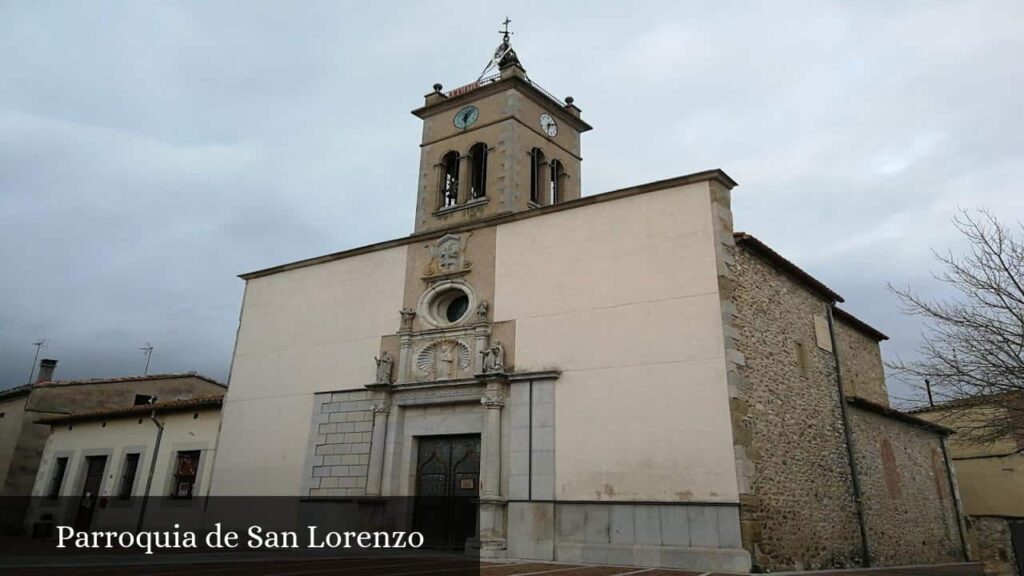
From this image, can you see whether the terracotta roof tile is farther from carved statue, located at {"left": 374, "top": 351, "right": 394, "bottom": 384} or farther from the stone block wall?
carved statue, located at {"left": 374, "top": 351, "right": 394, "bottom": 384}

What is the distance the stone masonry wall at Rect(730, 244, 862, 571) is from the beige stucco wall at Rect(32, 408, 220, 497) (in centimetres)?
1348

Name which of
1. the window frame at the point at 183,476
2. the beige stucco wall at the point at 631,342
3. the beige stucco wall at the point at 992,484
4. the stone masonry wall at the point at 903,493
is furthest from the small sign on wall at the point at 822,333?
the window frame at the point at 183,476

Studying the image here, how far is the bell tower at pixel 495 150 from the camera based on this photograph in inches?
696

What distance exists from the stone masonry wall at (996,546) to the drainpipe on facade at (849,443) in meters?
5.39

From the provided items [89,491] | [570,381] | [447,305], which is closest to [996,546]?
[570,381]

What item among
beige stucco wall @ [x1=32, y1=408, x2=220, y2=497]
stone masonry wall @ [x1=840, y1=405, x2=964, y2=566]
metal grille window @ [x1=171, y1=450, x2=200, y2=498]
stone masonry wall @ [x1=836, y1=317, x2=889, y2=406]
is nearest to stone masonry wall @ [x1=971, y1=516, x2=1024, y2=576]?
stone masonry wall @ [x1=840, y1=405, x2=964, y2=566]

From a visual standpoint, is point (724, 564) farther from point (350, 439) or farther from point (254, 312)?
point (254, 312)

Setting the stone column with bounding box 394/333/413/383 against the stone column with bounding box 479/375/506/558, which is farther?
the stone column with bounding box 394/333/413/383

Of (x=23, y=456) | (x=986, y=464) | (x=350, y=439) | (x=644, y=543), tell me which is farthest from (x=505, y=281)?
(x=23, y=456)

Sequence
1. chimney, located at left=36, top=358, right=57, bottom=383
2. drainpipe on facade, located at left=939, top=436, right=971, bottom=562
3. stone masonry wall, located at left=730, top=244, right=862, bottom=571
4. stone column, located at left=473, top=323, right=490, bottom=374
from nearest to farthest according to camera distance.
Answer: stone masonry wall, located at left=730, top=244, right=862, bottom=571, stone column, located at left=473, top=323, right=490, bottom=374, drainpipe on facade, located at left=939, top=436, right=971, bottom=562, chimney, located at left=36, top=358, right=57, bottom=383

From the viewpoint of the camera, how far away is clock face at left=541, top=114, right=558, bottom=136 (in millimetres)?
19172

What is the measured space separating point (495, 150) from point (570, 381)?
718cm

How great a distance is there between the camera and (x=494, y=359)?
1440 centimetres

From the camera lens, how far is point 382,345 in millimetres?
16422
